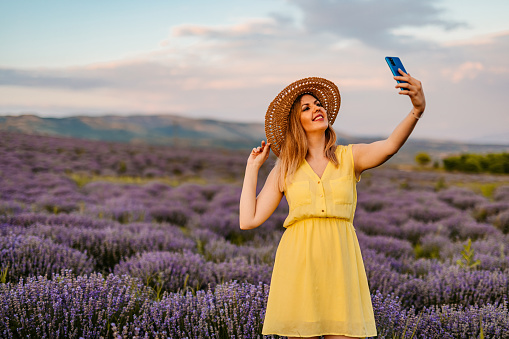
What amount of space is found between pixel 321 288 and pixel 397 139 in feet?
2.58

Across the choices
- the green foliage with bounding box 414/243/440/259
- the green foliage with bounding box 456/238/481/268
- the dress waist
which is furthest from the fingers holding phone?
the green foliage with bounding box 414/243/440/259

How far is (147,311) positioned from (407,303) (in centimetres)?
219

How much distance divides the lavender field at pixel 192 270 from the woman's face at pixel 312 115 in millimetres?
1111

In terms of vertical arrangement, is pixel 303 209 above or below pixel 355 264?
above

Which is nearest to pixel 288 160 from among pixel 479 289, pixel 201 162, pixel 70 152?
pixel 479 289

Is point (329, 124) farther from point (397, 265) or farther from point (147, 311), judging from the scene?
point (397, 265)

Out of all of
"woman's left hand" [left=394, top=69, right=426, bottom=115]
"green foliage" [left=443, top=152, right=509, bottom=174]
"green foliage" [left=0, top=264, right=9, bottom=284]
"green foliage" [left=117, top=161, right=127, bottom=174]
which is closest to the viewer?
"woman's left hand" [left=394, top=69, right=426, bottom=115]

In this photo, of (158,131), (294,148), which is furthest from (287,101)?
(158,131)

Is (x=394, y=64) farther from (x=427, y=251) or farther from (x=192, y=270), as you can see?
(x=427, y=251)

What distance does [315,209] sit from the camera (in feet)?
6.52

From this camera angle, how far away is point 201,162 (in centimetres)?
2177

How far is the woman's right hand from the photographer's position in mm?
2238

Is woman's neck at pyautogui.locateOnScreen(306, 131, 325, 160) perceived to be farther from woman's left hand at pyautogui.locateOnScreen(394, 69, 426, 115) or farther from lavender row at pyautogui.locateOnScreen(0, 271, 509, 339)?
lavender row at pyautogui.locateOnScreen(0, 271, 509, 339)

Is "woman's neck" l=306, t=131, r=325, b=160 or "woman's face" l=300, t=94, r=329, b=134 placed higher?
"woman's face" l=300, t=94, r=329, b=134
